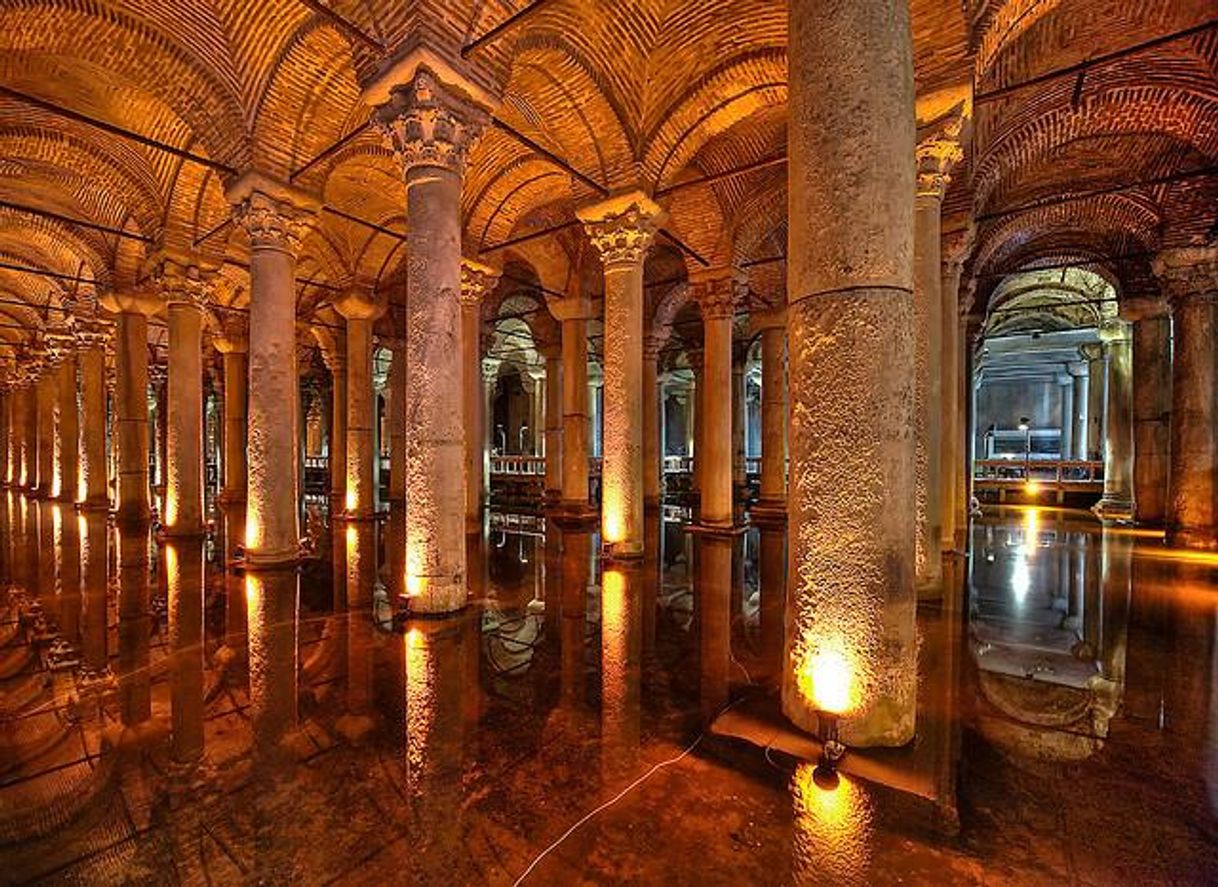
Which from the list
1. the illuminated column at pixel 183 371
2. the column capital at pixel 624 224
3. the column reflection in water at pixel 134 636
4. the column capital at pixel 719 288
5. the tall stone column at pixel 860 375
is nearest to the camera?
the tall stone column at pixel 860 375

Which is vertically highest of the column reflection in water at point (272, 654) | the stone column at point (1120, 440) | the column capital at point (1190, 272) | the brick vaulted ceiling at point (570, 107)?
the brick vaulted ceiling at point (570, 107)

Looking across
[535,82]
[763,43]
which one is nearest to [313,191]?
[535,82]

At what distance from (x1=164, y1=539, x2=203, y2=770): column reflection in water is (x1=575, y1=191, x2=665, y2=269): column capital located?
641 cm

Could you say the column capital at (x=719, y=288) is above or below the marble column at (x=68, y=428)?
above

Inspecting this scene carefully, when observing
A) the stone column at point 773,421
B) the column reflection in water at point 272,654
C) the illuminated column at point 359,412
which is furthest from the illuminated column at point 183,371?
the stone column at point 773,421

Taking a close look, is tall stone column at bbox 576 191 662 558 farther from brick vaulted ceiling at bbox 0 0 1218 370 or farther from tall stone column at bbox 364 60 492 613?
tall stone column at bbox 364 60 492 613

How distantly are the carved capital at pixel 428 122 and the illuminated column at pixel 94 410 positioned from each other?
12.7 metres

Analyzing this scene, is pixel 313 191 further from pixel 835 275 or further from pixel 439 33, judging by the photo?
pixel 835 275

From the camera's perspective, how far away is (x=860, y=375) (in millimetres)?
2908

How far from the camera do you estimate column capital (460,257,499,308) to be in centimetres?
1009

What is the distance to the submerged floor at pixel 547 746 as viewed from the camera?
2.14 metres

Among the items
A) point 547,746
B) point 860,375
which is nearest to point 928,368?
point 860,375

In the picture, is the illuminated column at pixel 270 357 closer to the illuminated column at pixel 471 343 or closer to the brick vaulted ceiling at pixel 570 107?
the brick vaulted ceiling at pixel 570 107

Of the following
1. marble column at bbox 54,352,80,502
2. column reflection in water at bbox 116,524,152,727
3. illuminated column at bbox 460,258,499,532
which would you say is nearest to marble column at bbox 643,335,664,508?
illuminated column at bbox 460,258,499,532
